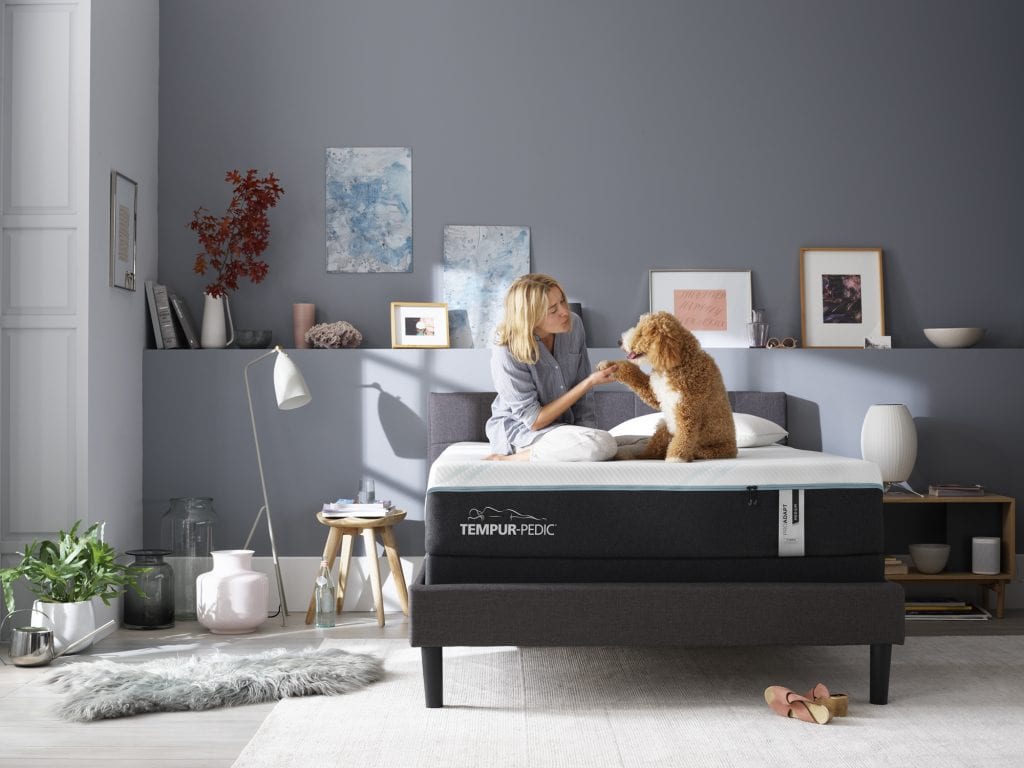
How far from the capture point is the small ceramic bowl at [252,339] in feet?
15.2

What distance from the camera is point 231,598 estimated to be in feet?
13.4

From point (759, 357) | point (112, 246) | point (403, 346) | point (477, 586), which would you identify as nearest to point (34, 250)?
point (112, 246)

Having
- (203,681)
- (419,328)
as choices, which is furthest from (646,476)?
(419,328)

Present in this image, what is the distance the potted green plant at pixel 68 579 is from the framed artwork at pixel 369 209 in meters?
1.69

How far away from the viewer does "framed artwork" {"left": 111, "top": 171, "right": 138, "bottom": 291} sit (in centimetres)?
418

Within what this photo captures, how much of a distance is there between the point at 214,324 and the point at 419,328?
2.99 ft

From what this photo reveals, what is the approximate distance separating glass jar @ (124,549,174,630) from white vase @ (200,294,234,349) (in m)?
0.95

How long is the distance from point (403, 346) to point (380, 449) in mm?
477

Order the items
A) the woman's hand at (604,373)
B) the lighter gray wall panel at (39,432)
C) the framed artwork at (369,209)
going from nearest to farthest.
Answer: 1. the woman's hand at (604,373)
2. the lighter gray wall panel at (39,432)
3. the framed artwork at (369,209)

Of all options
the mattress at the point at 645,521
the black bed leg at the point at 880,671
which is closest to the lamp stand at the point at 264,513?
the mattress at the point at 645,521

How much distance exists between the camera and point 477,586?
2.97m

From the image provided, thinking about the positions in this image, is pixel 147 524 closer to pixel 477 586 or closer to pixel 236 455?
pixel 236 455

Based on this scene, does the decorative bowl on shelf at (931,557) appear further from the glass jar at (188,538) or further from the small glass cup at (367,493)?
the glass jar at (188,538)

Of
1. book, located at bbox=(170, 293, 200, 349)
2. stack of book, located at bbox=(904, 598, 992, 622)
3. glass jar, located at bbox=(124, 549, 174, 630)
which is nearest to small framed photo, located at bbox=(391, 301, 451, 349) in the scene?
book, located at bbox=(170, 293, 200, 349)
